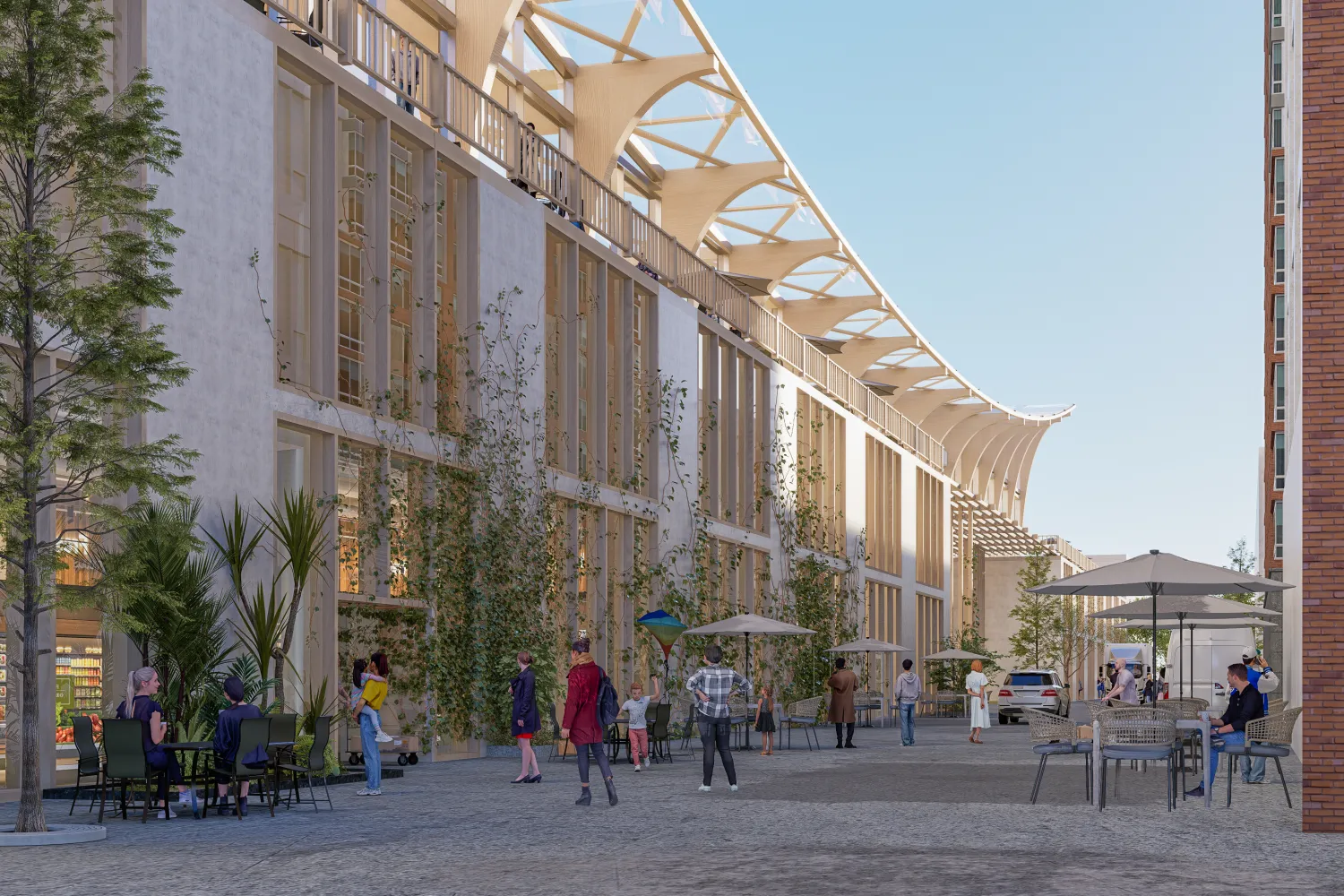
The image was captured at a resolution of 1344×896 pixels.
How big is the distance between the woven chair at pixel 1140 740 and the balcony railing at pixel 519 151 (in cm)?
1146

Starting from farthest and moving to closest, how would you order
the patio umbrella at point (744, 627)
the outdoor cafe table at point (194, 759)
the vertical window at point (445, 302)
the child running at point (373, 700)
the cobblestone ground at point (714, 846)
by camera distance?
the patio umbrella at point (744, 627) < the vertical window at point (445, 302) < the child running at point (373, 700) < the outdoor cafe table at point (194, 759) < the cobblestone ground at point (714, 846)

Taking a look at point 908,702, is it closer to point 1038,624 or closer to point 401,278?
point 401,278

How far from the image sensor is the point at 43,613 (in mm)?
14617

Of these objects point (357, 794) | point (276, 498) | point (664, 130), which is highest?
point (664, 130)

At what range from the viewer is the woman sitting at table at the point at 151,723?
526 inches

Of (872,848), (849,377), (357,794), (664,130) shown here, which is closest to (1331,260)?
(872,848)

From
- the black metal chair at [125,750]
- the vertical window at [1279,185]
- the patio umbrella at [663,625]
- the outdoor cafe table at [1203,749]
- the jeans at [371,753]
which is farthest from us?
the vertical window at [1279,185]

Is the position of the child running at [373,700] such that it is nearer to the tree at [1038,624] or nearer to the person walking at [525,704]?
the person walking at [525,704]

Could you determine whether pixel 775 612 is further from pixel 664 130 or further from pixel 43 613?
pixel 43 613

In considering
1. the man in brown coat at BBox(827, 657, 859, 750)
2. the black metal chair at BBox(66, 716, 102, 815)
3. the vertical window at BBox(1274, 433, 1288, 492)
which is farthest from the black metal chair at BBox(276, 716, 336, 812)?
the vertical window at BBox(1274, 433, 1288, 492)

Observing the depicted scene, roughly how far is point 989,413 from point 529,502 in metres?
44.9

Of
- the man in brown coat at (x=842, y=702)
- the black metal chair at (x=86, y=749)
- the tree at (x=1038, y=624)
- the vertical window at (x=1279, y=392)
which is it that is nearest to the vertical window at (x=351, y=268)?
the black metal chair at (x=86, y=749)

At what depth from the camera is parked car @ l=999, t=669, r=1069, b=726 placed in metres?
45.9

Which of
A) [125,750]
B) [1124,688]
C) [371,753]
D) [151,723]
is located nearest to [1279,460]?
[1124,688]
